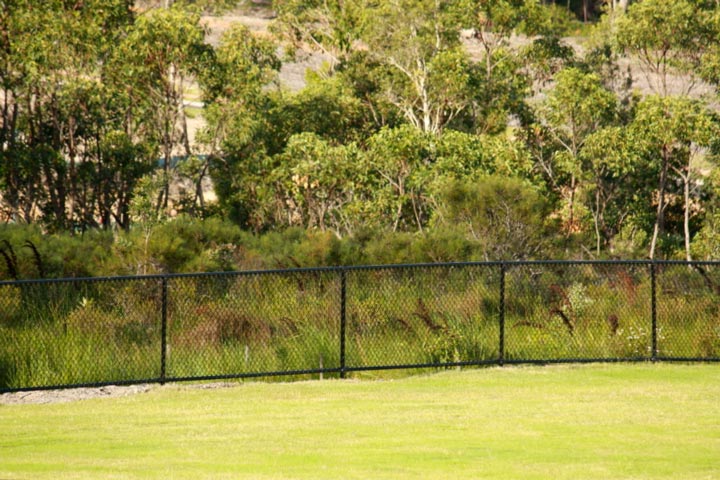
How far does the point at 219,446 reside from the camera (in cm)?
1061

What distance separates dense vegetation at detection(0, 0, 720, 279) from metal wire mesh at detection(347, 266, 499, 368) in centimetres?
975

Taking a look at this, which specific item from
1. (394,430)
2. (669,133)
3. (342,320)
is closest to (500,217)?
(669,133)

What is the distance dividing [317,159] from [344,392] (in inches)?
736

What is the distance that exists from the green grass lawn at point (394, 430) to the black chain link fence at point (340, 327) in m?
1.08

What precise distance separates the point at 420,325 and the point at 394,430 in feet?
17.9

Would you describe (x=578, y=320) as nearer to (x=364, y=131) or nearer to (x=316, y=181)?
(x=316, y=181)

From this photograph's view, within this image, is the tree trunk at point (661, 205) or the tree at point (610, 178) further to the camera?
the tree at point (610, 178)

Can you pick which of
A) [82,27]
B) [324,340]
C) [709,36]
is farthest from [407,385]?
[709,36]

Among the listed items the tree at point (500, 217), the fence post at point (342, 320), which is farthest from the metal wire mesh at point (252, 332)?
the tree at point (500, 217)

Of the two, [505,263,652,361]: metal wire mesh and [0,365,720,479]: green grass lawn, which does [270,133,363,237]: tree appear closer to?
[505,263,652,361]: metal wire mesh

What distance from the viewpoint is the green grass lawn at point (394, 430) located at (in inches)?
381

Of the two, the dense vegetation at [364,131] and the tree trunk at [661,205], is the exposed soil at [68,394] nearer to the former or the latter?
the dense vegetation at [364,131]

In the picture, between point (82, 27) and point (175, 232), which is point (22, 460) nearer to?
point (175, 232)

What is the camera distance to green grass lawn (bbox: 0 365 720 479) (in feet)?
31.8
